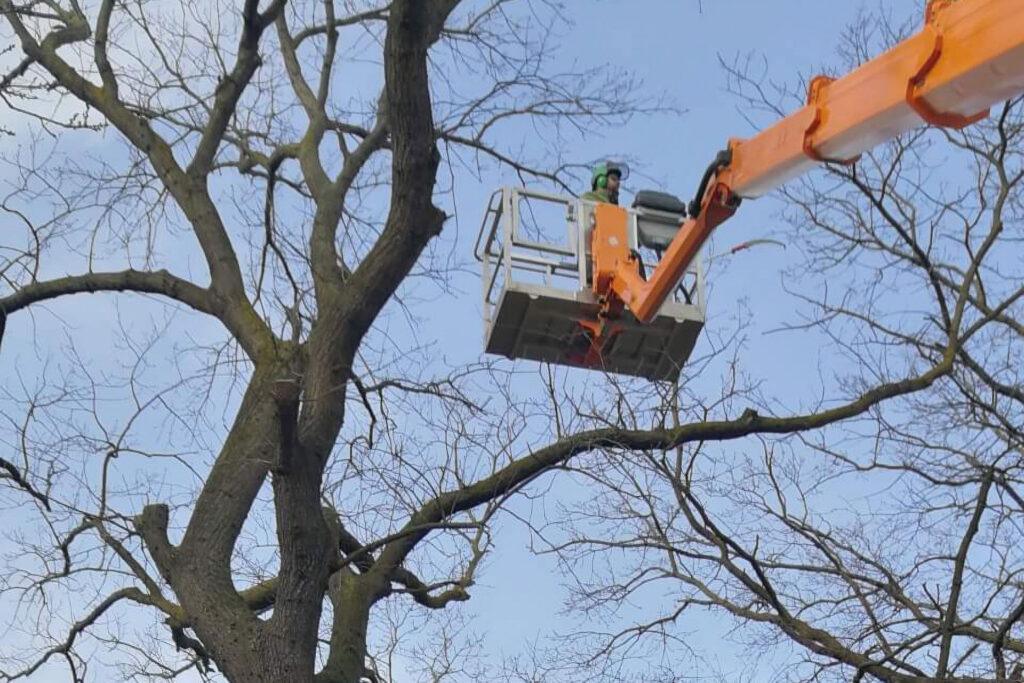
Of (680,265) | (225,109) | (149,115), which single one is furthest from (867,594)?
(149,115)

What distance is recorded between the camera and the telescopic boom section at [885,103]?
18.4ft

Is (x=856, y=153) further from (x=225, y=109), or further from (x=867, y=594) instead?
(x=225, y=109)

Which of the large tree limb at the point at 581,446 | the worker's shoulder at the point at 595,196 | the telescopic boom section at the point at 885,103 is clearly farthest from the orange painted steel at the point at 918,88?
the worker's shoulder at the point at 595,196

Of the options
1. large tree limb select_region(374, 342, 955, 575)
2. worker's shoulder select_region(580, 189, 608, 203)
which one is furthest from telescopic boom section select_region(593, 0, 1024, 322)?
worker's shoulder select_region(580, 189, 608, 203)

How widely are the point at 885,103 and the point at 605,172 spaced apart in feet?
13.0

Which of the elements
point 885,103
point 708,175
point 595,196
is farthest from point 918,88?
point 595,196

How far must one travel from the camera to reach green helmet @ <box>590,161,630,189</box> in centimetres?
1002

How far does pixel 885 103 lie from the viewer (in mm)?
6191

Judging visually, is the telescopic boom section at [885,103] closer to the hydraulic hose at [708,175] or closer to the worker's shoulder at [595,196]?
the hydraulic hose at [708,175]

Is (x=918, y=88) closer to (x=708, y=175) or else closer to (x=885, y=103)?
(x=885, y=103)

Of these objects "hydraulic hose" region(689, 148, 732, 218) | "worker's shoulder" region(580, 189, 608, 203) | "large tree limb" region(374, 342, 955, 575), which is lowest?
"large tree limb" region(374, 342, 955, 575)

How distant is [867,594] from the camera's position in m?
7.98

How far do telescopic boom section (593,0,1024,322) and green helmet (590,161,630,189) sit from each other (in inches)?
66.4

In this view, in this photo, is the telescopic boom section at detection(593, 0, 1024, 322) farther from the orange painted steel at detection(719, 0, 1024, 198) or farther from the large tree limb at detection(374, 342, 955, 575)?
the large tree limb at detection(374, 342, 955, 575)
